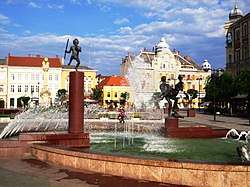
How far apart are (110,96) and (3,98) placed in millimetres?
28934

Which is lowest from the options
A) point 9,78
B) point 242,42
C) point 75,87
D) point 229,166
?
point 229,166

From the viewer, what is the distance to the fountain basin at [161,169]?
570 cm

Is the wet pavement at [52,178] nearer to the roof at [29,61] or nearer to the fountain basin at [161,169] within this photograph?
the fountain basin at [161,169]

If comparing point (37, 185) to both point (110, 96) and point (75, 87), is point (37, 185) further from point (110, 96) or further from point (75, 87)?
point (110, 96)

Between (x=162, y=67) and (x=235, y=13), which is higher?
(x=235, y=13)

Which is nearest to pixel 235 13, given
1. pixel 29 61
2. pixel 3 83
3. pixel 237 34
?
pixel 237 34

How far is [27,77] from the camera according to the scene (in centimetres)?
7588

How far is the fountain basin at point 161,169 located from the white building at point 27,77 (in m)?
67.4

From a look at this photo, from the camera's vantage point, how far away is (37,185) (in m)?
5.77

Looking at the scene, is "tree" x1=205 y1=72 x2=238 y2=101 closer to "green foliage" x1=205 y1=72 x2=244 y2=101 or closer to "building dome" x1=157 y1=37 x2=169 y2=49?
"green foliage" x1=205 y1=72 x2=244 y2=101

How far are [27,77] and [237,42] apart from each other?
51.6 m

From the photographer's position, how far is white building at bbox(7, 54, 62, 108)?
73938mm

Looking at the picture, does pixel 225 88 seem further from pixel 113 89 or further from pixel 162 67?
pixel 113 89

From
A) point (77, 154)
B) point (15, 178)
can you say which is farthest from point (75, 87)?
point (15, 178)
